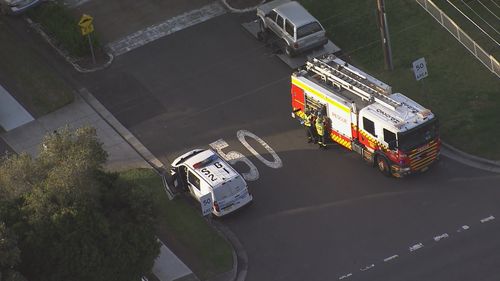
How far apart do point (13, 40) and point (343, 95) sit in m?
16.8

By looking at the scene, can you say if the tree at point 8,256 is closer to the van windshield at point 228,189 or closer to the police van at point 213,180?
the police van at point 213,180

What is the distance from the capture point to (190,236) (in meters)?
39.5

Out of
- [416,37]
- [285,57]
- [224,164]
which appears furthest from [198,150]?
[416,37]

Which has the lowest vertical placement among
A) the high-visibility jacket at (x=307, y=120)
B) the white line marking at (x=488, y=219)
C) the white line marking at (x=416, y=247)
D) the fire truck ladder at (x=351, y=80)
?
the white line marking at (x=416, y=247)

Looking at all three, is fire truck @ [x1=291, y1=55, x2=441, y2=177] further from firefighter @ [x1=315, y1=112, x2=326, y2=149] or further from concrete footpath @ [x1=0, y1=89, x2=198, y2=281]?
concrete footpath @ [x1=0, y1=89, x2=198, y2=281]

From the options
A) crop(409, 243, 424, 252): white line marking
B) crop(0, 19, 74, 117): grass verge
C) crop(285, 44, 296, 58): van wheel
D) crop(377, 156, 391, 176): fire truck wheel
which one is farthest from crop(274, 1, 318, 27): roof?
crop(409, 243, 424, 252): white line marking

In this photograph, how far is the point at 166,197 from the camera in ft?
136

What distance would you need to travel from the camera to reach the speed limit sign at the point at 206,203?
3789 centimetres

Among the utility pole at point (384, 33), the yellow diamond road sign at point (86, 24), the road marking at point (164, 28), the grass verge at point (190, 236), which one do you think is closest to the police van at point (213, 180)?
the grass verge at point (190, 236)

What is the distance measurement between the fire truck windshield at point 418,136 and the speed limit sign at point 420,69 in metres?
3.08

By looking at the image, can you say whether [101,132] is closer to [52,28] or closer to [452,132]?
[52,28]

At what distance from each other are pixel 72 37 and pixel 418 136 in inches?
683

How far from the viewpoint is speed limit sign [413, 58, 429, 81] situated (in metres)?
42.3

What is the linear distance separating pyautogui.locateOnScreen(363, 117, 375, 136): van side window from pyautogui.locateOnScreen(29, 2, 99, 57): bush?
47.8 ft
